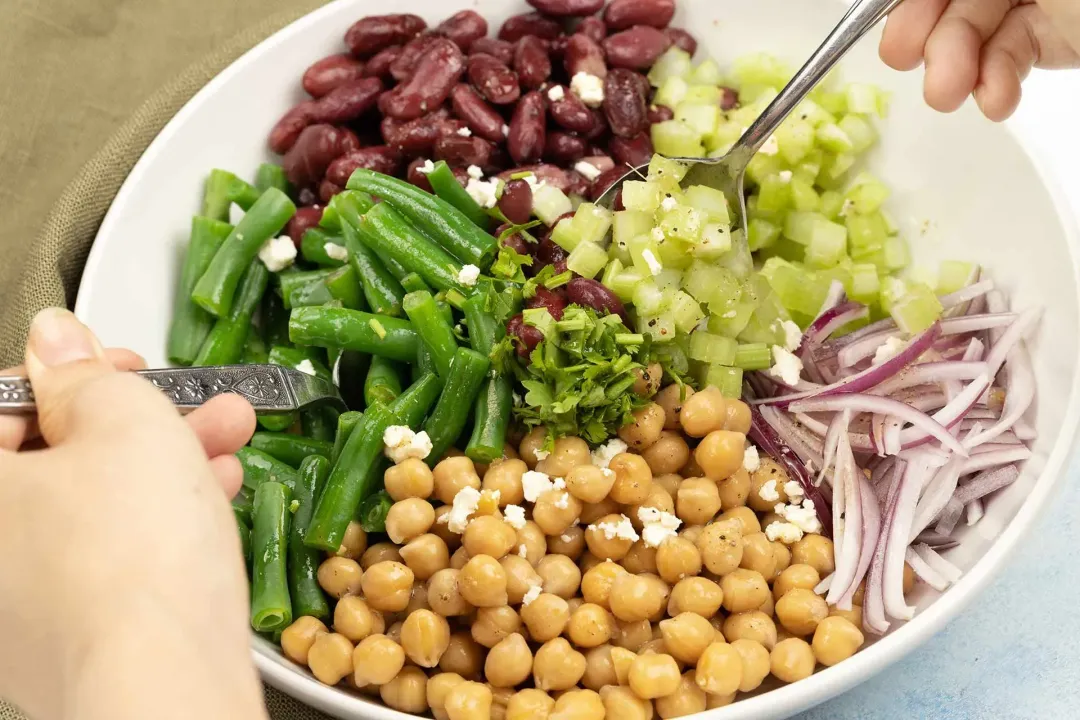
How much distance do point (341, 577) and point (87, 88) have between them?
2318mm

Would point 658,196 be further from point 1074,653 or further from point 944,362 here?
point 1074,653

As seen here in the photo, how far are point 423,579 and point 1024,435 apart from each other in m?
1.66

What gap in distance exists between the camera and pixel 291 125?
322cm

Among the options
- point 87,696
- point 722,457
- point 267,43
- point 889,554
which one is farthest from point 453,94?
point 87,696

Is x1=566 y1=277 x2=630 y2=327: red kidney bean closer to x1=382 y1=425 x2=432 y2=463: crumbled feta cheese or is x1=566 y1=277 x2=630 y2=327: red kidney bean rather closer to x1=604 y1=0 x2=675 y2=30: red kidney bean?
x1=382 y1=425 x2=432 y2=463: crumbled feta cheese

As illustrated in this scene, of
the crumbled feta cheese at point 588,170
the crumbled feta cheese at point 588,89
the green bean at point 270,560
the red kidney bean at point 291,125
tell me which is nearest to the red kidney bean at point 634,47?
the crumbled feta cheese at point 588,89

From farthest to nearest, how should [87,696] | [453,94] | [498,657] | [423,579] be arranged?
[453,94], [423,579], [498,657], [87,696]

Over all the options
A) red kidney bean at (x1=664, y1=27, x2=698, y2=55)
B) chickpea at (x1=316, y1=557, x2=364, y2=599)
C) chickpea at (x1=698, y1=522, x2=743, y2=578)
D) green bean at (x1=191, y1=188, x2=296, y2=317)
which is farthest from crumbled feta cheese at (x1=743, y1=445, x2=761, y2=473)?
green bean at (x1=191, y1=188, x2=296, y2=317)

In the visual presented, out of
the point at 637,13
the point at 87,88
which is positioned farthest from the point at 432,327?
the point at 87,88

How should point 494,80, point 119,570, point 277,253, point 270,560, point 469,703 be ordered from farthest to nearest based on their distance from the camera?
point 494,80 < point 277,253 < point 270,560 < point 469,703 < point 119,570

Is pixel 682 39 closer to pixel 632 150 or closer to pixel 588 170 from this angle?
pixel 632 150

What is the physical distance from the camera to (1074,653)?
8.62ft

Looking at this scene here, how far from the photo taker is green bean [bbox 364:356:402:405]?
2.74 meters

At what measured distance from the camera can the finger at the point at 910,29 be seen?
2482 millimetres
